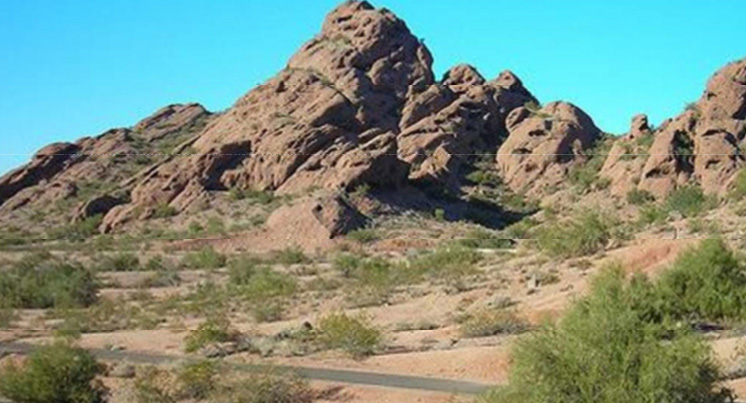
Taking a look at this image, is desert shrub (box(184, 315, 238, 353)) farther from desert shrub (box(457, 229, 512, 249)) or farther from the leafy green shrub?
the leafy green shrub

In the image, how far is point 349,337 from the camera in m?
28.7

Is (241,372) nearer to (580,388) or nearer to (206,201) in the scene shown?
(580,388)

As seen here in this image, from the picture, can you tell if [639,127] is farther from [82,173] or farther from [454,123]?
[82,173]

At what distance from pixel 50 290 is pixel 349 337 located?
25633 millimetres

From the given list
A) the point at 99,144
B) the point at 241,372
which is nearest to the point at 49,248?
the point at 99,144

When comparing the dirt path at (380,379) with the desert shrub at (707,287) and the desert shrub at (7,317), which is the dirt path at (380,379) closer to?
the desert shrub at (707,287)

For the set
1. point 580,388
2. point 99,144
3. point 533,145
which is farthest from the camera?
point 99,144

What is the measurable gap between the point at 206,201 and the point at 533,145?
33.3 m

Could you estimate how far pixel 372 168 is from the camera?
269ft

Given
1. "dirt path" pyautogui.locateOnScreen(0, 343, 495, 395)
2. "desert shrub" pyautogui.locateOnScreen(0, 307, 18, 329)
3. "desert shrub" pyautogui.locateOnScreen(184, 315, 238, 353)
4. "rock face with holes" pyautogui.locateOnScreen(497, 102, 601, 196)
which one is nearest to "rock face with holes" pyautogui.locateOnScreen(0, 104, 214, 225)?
"rock face with holes" pyautogui.locateOnScreen(497, 102, 601, 196)

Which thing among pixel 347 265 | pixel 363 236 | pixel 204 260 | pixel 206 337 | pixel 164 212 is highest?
pixel 164 212

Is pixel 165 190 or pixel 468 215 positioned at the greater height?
pixel 165 190

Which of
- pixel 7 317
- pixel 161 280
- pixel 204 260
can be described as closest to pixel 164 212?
pixel 204 260

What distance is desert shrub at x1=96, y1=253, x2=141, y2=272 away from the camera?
64062 mm
